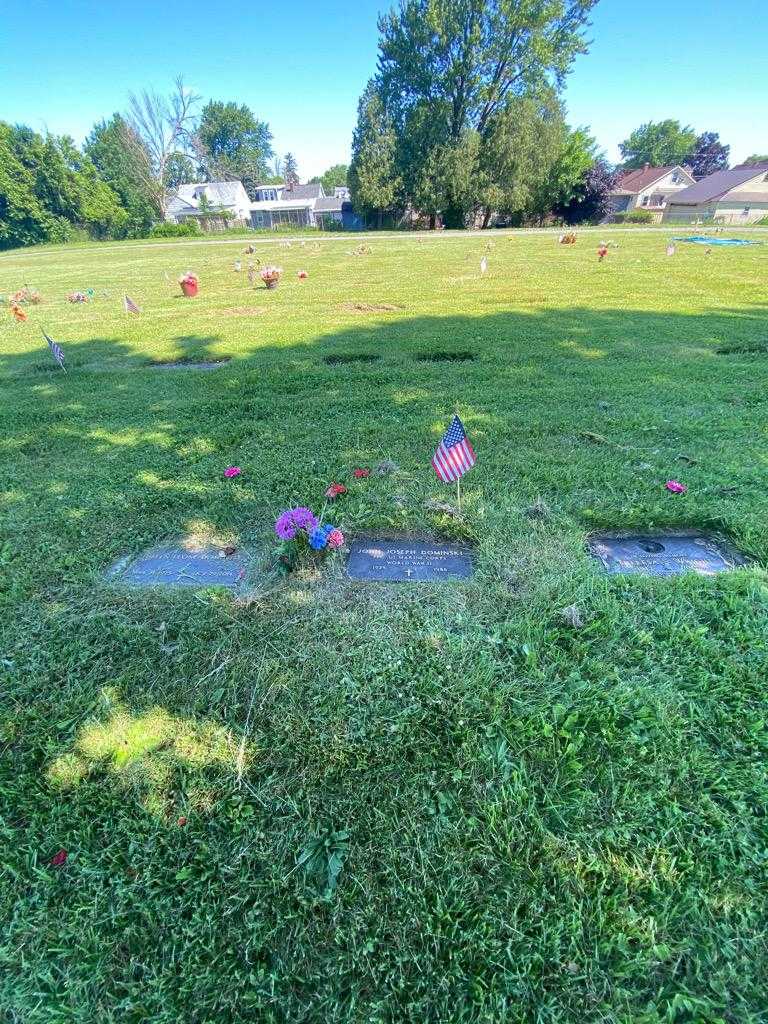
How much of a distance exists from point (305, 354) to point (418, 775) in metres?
4.94

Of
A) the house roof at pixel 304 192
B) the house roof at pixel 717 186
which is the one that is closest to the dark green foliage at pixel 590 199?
the house roof at pixel 717 186

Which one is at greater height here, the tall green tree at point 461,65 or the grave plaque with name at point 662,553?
the tall green tree at point 461,65

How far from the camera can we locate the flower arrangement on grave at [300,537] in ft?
7.36

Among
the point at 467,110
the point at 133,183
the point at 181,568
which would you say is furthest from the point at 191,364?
the point at 133,183

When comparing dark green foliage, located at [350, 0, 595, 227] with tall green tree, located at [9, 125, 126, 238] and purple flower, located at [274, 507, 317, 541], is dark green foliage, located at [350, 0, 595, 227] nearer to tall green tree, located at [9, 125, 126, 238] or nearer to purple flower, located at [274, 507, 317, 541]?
tall green tree, located at [9, 125, 126, 238]

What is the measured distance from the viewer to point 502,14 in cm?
2797

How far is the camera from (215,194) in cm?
4969

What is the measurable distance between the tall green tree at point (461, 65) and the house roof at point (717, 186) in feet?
70.0

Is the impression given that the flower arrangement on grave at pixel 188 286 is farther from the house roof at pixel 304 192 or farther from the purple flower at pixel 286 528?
the house roof at pixel 304 192

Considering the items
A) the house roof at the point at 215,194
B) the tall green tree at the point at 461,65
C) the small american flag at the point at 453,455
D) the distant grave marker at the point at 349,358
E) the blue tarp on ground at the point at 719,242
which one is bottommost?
the distant grave marker at the point at 349,358

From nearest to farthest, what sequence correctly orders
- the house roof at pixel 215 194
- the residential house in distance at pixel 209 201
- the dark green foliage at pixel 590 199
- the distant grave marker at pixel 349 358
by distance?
the distant grave marker at pixel 349 358 → the dark green foliage at pixel 590 199 → the residential house in distance at pixel 209 201 → the house roof at pixel 215 194

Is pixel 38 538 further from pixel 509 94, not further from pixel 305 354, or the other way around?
pixel 509 94

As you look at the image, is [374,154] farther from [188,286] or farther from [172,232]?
[188,286]

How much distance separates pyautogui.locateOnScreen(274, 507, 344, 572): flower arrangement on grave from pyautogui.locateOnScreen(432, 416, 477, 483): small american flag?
61cm
